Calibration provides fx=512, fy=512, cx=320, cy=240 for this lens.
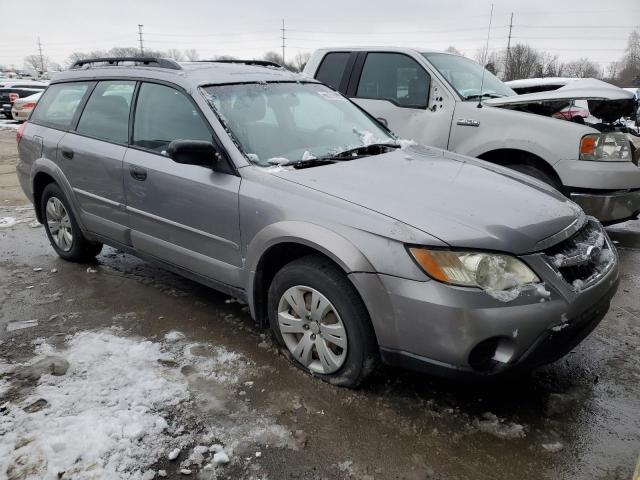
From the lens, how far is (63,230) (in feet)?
15.4

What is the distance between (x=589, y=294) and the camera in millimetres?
2426

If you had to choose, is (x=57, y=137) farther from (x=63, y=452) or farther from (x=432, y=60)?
(x=432, y=60)

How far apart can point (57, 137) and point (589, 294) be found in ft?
13.7

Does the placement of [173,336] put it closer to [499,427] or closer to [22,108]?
[499,427]

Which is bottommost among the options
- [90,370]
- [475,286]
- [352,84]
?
[90,370]

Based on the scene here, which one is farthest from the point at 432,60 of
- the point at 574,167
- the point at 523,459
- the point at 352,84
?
the point at 523,459

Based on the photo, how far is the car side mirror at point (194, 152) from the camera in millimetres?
2904

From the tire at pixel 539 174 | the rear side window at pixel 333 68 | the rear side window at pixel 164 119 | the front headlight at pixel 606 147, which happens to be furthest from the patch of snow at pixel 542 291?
the rear side window at pixel 333 68

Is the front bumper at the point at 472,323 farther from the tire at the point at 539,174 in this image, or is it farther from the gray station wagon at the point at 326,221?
the tire at the point at 539,174

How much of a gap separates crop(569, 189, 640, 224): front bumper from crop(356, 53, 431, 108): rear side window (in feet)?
5.89

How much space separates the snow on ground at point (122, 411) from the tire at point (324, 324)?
14.9 inches

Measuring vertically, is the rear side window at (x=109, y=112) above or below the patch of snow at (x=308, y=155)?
above

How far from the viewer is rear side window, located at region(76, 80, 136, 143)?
3.81m

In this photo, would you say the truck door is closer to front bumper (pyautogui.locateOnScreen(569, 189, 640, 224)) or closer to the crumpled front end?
front bumper (pyautogui.locateOnScreen(569, 189, 640, 224))
